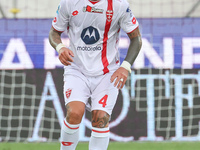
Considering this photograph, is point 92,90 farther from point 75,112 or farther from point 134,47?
point 134,47

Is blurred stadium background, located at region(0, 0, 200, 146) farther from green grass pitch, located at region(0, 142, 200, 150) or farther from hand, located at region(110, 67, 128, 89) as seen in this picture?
hand, located at region(110, 67, 128, 89)

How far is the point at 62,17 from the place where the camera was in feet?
13.0

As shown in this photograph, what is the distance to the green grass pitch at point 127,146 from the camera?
6566 millimetres

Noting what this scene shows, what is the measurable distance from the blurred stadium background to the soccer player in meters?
3.56

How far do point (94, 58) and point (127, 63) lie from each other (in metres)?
0.31

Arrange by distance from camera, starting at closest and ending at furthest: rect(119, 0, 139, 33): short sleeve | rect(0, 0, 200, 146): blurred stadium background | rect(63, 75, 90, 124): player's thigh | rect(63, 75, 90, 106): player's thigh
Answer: rect(63, 75, 90, 124): player's thigh → rect(63, 75, 90, 106): player's thigh → rect(119, 0, 139, 33): short sleeve → rect(0, 0, 200, 146): blurred stadium background

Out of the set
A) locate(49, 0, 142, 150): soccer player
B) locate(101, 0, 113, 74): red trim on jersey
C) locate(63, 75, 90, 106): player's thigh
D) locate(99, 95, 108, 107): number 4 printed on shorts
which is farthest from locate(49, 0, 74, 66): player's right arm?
locate(99, 95, 108, 107): number 4 printed on shorts

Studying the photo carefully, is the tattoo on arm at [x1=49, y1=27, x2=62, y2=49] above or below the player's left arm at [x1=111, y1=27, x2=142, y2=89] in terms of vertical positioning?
above

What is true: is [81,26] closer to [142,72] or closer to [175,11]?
[142,72]

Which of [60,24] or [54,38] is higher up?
[60,24]

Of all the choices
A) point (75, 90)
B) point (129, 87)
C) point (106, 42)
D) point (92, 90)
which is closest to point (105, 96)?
point (92, 90)

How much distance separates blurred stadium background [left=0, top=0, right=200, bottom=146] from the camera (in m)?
7.49

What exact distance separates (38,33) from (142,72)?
7.05 ft

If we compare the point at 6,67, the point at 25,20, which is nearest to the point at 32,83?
the point at 6,67
